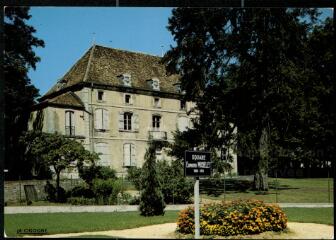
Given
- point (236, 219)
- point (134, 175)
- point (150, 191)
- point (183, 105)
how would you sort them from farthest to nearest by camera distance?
point (183, 105) → point (134, 175) → point (150, 191) → point (236, 219)

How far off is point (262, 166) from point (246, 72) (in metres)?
5.21

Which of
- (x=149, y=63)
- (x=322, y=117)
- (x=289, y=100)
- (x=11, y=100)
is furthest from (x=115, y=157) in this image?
(x=322, y=117)

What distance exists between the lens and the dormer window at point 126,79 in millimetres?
21742

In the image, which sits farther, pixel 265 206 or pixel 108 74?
pixel 108 74

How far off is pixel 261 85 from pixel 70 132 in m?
10.1

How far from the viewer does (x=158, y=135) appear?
943 inches

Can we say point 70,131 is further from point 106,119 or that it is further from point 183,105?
point 183,105

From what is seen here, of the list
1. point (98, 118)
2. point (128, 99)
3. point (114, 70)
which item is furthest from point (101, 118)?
point (114, 70)

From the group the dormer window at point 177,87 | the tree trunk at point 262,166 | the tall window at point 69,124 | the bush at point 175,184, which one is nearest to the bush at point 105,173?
the tall window at point 69,124

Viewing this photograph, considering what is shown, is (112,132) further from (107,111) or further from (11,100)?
(11,100)

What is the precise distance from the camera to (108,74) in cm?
2362

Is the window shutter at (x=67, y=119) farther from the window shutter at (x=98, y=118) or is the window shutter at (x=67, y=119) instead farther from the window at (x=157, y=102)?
the window at (x=157, y=102)

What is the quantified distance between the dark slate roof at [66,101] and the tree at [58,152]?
1682 millimetres

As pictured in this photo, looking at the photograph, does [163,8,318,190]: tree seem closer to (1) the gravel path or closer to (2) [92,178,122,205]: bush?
(2) [92,178,122,205]: bush
